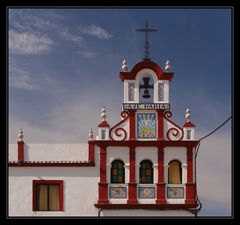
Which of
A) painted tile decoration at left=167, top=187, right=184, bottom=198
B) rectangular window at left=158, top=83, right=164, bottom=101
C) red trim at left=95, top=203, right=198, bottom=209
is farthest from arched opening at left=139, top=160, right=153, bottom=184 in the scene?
rectangular window at left=158, top=83, right=164, bottom=101

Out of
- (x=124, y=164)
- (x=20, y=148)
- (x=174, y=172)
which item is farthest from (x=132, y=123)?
(x=20, y=148)

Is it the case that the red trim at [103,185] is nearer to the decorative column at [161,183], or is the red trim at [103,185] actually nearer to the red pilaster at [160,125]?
the decorative column at [161,183]

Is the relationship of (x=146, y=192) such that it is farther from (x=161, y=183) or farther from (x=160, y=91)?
(x=160, y=91)

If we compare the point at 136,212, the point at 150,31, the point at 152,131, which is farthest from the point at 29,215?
the point at 150,31

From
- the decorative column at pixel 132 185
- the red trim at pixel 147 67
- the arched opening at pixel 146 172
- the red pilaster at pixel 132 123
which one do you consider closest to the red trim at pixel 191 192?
the arched opening at pixel 146 172

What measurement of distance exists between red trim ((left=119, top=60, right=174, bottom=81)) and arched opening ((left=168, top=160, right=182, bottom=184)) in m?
4.10

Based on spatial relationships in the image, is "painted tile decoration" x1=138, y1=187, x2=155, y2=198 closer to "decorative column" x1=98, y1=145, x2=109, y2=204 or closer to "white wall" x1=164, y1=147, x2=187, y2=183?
"white wall" x1=164, y1=147, x2=187, y2=183

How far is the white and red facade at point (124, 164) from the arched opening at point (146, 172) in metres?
0.10

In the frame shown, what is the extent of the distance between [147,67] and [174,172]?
5175mm

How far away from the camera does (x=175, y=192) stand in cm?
2731

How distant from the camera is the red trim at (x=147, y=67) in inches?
1093

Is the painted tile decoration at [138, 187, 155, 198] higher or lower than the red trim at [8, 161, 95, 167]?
lower

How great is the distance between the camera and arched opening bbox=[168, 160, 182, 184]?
2752 centimetres

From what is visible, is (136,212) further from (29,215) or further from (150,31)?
(150,31)
